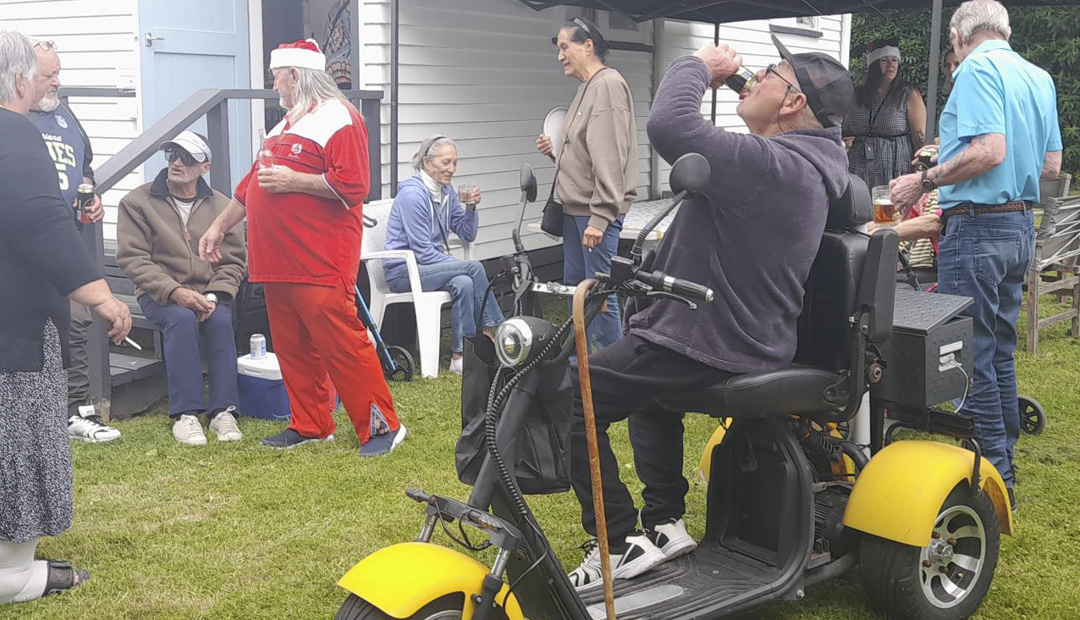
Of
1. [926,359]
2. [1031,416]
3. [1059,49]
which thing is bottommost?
[1031,416]

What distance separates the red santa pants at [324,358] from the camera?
5.10 metres

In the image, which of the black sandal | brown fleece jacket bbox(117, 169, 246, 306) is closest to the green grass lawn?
the black sandal

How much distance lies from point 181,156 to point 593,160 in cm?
215

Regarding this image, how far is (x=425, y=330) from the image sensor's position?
22.1ft

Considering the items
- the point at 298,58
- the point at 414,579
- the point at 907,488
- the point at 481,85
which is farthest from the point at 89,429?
the point at 481,85

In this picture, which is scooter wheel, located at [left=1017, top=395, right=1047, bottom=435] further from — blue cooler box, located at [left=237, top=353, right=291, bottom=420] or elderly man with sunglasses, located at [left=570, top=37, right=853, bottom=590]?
blue cooler box, located at [left=237, top=353, right=291, bottom=420]

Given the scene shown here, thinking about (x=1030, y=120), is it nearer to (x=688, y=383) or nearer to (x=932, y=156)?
(x=932, y=156)

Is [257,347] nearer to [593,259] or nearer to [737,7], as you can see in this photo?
[593,259]

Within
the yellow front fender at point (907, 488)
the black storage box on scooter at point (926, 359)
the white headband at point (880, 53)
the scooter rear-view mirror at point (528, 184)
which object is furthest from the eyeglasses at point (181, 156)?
the white headband at point (880, 53)

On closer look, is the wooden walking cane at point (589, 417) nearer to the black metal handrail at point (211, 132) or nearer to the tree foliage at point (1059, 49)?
the black metal handrail at point (211, 132)

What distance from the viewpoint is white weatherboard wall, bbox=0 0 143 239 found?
766cm

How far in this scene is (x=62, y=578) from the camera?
11.9 ft

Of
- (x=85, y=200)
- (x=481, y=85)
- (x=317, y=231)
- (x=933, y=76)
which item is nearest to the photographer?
(x=317, y=231)

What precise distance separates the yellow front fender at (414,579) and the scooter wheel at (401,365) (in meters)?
4.17
